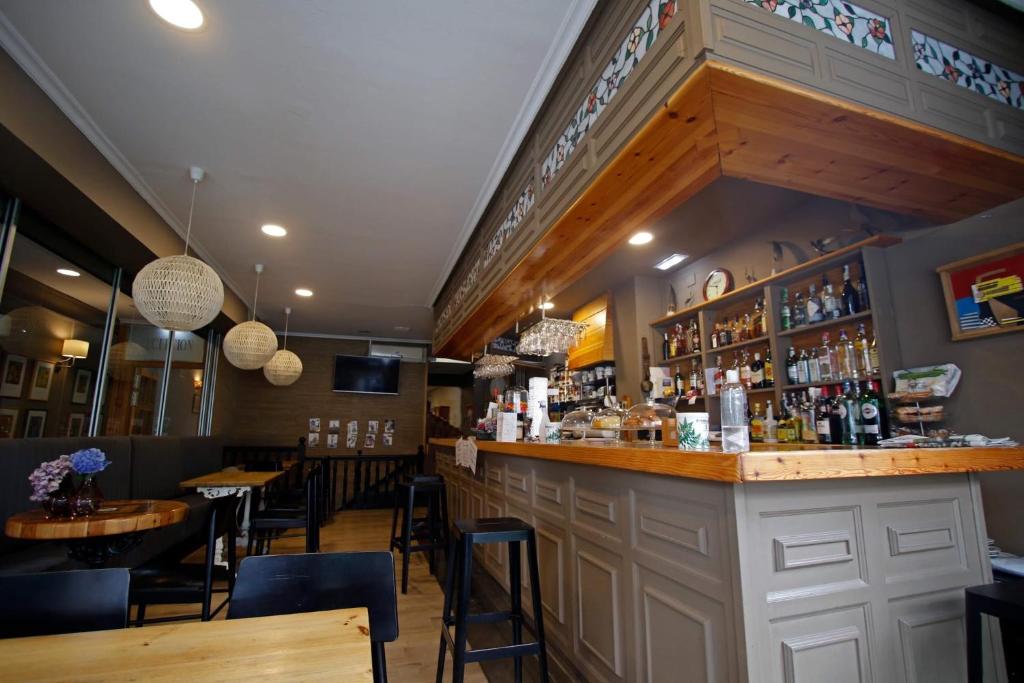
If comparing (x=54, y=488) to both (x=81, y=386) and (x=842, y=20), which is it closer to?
(x=81, y=386)

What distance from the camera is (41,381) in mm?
3379

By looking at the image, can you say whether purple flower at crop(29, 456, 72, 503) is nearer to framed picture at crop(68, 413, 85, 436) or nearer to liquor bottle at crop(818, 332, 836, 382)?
framed picture at crop(68, 413, 85, 436)

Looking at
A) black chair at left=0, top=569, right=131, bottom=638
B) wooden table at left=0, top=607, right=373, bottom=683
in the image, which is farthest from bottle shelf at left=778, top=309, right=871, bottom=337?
black chair at left=0, top=569, right=131, bottom=638

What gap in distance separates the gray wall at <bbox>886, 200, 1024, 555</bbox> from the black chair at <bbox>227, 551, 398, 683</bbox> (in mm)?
3089

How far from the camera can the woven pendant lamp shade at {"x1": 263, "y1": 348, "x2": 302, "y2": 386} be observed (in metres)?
6.57

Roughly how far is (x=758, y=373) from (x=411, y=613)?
3.24 meters

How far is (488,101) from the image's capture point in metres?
2.67

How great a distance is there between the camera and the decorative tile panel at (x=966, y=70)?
6.43 feet

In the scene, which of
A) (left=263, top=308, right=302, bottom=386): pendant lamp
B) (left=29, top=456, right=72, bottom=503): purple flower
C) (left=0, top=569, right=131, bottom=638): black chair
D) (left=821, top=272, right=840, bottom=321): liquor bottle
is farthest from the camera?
(left=263, top=308, right=302, bottom=386): pendant lamp

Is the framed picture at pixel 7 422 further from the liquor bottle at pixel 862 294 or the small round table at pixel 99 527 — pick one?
the liquor bottle at pixel 862 294

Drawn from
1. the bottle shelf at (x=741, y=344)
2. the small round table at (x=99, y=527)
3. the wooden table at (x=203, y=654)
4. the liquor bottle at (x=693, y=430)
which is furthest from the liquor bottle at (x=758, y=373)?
the small round table at (x=99, y=527)

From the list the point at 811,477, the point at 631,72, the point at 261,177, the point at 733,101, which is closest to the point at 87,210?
the point at 261,177

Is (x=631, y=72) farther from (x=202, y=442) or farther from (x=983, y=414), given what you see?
(x=202, y=442)

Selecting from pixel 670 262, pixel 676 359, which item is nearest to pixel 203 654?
pixel 676 359
